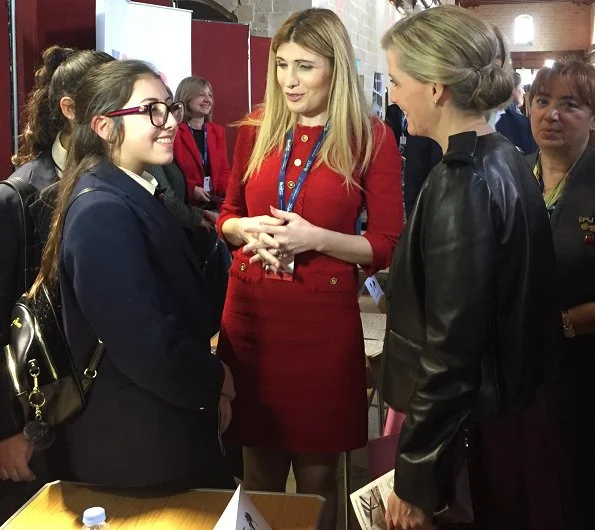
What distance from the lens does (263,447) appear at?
202 cm

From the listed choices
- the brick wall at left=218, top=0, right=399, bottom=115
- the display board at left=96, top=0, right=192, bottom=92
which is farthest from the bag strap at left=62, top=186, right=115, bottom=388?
the brick wall at left=218, top=0, right=399, bottom=115

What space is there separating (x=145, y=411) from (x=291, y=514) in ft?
1.29

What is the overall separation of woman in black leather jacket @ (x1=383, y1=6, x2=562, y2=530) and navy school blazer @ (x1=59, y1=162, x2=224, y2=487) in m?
0.47

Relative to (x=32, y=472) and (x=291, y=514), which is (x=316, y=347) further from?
(x=32, y=472)

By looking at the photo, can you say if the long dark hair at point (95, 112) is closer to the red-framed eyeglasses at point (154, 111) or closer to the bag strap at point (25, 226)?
the red-framed eyeglasses at point (154, 111)

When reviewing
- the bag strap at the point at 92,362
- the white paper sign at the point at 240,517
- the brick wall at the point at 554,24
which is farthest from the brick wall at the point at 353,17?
the brick wall at the point at 554,24

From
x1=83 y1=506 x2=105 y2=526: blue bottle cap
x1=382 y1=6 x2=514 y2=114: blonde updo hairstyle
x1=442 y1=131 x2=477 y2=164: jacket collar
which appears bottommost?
x1=83 y1=506 x2=105 y2=526: blue bottle cap

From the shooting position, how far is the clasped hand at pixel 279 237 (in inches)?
73.2

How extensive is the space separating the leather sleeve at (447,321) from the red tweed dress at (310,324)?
590mm

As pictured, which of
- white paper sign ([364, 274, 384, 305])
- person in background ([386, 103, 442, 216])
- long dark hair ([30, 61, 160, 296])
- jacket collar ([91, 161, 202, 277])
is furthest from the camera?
person in background ([386, 103, 442, 216])

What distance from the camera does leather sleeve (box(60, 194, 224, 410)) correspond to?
148cm

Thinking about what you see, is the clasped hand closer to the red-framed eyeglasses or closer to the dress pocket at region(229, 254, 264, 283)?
the dress pocket at region(229, 254, 264, 283)

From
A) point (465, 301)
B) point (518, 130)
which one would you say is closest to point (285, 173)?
point (465, 301)

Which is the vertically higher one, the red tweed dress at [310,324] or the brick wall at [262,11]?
the brick wall at [262,11]
